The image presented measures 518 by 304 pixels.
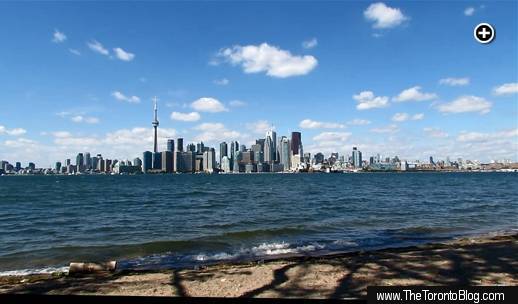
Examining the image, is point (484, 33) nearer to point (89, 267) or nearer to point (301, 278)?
point (301, 278)

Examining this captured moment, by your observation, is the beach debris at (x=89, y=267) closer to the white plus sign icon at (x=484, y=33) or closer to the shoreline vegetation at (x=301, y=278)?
the shoreline vegetation at (x=301, y=278)

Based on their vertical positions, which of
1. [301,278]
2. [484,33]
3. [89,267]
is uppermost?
[484,33]

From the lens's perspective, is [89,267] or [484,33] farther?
[89,267]

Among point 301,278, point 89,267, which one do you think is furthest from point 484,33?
point 89,267

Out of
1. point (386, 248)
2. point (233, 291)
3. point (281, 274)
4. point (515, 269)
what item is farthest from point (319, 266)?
point (386, 248)

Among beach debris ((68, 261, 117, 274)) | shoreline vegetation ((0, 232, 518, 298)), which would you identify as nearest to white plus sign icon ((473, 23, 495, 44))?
shoreline vegetation ((0, 232, 518, 298))

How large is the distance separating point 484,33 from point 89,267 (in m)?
12.0

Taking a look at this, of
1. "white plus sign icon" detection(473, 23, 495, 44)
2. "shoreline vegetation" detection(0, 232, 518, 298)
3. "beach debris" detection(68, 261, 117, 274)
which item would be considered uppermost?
"white plus sign icon" detection(473, 23, 495, 44)

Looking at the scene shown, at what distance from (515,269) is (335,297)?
5170mm

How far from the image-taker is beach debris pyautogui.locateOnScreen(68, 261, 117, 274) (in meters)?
11.0

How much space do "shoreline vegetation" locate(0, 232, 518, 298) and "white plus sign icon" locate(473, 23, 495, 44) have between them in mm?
5419

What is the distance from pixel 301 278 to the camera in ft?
29.2

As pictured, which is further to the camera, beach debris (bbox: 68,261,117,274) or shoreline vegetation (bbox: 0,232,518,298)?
beach debris (bbox: 68,261,117,274)

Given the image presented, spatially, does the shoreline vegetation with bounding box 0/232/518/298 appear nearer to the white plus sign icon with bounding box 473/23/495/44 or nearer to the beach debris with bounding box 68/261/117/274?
the beach debris with bounding box 68/261/117/274
